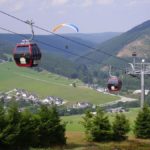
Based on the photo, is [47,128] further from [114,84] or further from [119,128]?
[114,84]

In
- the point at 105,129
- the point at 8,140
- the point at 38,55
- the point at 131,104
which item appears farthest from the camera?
the point at 131,104

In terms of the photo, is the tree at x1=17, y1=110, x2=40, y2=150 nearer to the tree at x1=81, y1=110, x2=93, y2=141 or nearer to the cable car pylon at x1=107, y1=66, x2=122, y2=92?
the tree at x1=81, y1=110, x2=93, y2=141

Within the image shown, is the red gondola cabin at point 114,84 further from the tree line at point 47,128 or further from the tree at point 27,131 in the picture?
the tree at point 27,131

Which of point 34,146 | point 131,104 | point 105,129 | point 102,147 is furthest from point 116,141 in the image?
point 131,104

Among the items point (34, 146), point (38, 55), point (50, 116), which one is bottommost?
point (34, 146)

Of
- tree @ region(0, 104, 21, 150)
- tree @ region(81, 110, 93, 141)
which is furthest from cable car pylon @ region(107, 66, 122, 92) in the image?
tree @ region(0, 104, 21, 150)

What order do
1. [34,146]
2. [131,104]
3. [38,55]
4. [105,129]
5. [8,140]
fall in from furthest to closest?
[131,104] < [105,129] < [34,146] < [8,140] < [38,55]

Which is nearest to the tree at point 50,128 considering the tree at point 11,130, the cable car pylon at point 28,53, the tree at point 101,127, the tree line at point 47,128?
the tree line at point 47,128

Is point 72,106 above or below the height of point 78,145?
above

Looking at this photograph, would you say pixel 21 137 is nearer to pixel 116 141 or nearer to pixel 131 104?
pixel 116 141

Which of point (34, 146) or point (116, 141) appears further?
point (116, 141)
